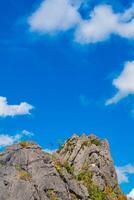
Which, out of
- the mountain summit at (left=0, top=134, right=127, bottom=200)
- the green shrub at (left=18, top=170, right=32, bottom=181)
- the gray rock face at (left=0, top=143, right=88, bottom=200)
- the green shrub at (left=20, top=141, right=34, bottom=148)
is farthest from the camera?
the green shrub at (left=20, top=141, right=34, bottom=148)

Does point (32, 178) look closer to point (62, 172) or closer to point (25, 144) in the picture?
point (62, 172)

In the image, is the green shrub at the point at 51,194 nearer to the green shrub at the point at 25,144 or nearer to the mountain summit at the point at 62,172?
the mountain summit at the point at 62,172

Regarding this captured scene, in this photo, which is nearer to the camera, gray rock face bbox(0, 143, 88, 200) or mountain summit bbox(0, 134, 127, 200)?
gray rock face bbox(0, 143, 88, 200)

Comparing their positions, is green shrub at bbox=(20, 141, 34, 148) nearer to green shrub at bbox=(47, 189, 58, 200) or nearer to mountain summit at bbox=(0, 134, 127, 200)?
mountain summit at bbox=(0, 134, 127, 200)

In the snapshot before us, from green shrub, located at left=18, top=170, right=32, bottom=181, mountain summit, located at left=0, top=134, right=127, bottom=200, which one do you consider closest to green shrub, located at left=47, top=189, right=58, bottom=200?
mountain summit, located at left=0, top=134, right=127, bottom=200

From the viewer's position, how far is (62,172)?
135875 mm

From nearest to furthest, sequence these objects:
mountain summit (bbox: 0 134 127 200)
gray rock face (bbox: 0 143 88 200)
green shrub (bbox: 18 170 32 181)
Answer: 1. gray rock face (bbox: 0 143 88 200)
2. mountain summit (bbox: 0 134 127 200)
3. green shrub (bbox: 18 170 32 181)

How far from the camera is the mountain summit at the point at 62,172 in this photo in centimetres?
12688

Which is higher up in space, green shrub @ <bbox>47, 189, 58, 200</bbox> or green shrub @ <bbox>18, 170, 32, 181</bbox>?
green shrub @ <bbox>18, 170, 32, 181</bbox>

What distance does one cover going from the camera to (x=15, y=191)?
125 meters

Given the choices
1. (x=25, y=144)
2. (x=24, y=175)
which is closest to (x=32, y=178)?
(x=24, y=175)

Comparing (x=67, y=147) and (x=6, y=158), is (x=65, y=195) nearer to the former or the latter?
(x=6, y=158)

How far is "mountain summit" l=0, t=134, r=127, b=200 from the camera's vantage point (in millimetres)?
126875

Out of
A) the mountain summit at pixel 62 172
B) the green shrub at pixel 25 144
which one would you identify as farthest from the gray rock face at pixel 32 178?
the green shrub at pixel 25 144
